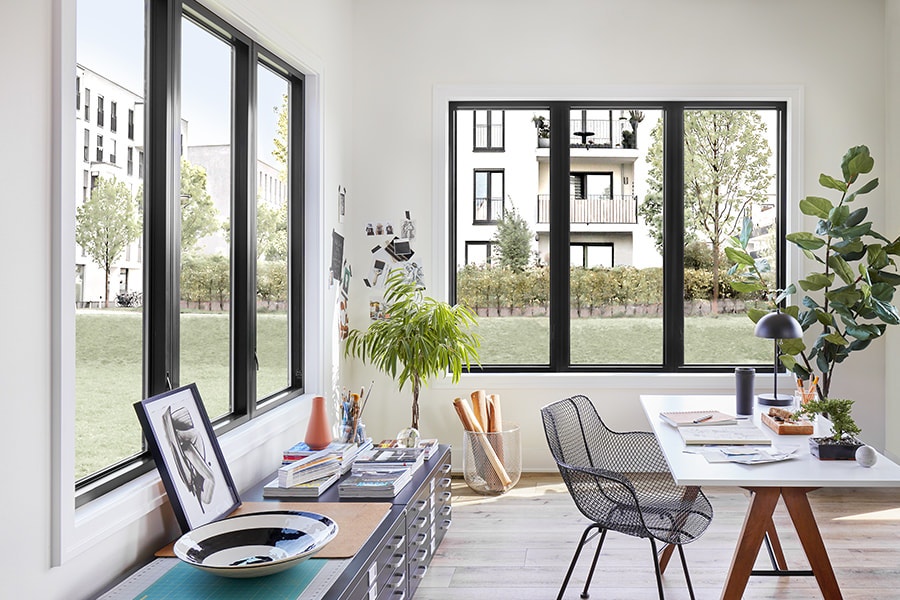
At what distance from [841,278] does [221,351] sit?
3.51 metres

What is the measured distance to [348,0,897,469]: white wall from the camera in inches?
186

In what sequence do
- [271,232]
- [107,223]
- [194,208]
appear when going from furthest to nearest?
[271,232]
[194,208]
[107,223]

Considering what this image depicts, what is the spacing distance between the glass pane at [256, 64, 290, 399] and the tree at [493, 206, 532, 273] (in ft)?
5.31

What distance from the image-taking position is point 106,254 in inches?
91.3

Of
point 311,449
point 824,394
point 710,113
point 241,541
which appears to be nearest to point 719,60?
point 710,113

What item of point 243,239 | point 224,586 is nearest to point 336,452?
point 243,239

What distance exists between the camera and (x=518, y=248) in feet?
16.3

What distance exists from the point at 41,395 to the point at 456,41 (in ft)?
12.1

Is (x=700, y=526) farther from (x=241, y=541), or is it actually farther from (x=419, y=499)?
(x=241, y=541)

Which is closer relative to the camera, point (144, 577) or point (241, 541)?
point (144, 577)

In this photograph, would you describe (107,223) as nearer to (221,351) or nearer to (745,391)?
(221,351)

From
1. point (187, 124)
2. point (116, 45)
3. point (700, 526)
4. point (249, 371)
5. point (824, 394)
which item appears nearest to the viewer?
point (116, 45)

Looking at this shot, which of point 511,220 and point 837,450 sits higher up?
point 511,220

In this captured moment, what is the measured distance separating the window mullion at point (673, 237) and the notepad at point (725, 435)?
6.38 ft
